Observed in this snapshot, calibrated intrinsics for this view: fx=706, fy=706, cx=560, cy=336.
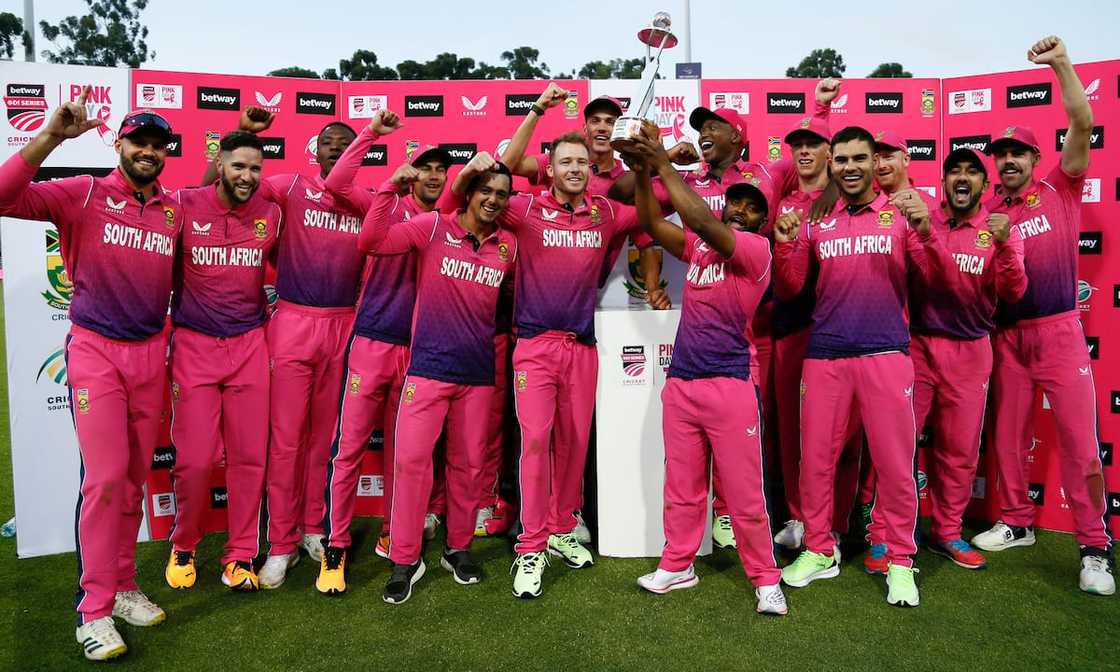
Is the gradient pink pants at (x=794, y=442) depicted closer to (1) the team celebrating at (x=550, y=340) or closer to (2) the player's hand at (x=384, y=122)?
(1) the team celebrating at (x=550, y=340)

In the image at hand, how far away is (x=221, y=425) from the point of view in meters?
4.35

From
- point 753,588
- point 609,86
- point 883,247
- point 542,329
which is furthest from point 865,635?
point 609,86

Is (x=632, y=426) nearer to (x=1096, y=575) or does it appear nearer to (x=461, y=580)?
(x=461, y=580)

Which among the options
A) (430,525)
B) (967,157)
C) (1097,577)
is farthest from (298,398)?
(1097,577)

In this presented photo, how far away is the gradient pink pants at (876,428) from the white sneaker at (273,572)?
10.8ft

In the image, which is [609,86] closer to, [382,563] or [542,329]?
[542,329]

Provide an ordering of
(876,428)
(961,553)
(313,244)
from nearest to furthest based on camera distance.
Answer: (876,428) → (313,244) → (961,553)

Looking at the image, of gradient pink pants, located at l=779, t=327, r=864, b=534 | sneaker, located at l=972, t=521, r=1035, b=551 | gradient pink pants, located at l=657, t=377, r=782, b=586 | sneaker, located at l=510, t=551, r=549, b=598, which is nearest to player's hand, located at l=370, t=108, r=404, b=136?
gradient pink pants, located at l=657, t=377, r=782, b=586

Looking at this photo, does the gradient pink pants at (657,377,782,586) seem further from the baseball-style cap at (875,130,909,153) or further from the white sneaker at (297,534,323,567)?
the white sneaker at (297,534,323,567)

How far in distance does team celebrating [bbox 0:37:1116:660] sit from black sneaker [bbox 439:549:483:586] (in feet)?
0.06

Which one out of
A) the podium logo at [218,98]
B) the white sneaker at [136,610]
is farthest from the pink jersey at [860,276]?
the podium logo at [218,98]

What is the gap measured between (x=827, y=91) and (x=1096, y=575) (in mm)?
3559

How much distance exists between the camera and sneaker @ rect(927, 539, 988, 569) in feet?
15.0

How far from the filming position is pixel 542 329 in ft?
14.1
